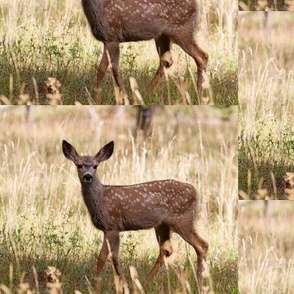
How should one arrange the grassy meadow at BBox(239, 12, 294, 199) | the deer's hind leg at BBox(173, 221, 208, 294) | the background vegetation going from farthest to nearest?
the background vegetation, the grassy meadow at BBox(239, 12, 294, 199), the deer's hind leg at BBox(173, 221, 208, 294)

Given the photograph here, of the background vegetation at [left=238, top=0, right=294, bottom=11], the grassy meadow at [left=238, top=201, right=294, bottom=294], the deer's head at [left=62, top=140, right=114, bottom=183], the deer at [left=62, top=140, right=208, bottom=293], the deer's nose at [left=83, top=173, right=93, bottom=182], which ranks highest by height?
the background vegetation at [left=238, top=0, right=294, bottom=11]

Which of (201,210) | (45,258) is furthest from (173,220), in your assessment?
(45,258)

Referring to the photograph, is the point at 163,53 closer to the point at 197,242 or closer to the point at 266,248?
the point at 197,242

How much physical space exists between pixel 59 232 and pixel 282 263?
5.17ft

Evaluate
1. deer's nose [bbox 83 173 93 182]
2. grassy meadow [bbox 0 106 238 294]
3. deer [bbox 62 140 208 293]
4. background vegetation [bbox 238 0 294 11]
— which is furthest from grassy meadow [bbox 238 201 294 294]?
background vegetation [bbox 238 0 294 11]

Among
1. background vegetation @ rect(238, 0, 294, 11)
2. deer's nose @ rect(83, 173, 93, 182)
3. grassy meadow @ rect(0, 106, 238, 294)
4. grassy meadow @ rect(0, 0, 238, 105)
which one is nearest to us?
deer's nose @ rect(83, 173, 93, 182)

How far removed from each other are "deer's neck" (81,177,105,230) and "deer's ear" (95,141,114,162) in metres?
0.15

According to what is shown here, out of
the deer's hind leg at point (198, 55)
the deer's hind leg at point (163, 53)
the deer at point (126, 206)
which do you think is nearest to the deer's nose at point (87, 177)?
the deer at point (126, 206)

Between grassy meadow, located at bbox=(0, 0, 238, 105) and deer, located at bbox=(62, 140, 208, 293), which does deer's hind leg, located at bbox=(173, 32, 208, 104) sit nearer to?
grassy meadow, located at bbox=(0, 0, 238, 105)

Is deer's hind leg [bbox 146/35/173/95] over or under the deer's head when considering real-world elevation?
over

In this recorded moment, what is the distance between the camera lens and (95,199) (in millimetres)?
9812

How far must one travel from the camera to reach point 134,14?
10.1m

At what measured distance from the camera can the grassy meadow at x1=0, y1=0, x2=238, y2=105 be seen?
10188mm

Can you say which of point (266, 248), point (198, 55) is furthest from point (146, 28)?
point (266, 248)
